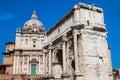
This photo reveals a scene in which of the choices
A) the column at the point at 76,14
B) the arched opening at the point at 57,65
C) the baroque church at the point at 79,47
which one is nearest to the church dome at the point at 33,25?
the baroque church at the point at 79,47

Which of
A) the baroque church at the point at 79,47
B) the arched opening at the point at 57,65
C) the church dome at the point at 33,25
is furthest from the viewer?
the church dome at the point at 33,25

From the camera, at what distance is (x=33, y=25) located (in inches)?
2095

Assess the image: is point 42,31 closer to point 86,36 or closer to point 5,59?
point 5,59

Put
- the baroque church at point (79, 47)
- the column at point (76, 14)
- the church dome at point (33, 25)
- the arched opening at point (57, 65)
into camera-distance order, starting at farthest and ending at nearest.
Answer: the church dome at point (33, 25) → the arched opening at point (57, 65) → the column at point (76, 14) → the baroque church at point (79, 47)

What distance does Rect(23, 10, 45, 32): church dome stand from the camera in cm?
5194

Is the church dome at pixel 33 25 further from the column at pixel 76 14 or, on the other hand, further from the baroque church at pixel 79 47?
the column at pixel 76 14

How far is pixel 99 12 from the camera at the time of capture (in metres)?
26.7

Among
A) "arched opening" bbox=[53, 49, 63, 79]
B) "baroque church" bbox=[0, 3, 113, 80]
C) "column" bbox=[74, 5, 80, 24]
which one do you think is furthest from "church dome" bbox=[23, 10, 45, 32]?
"column" bbox=[74, 5, 80, 24]

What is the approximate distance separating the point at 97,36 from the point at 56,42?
7106mm

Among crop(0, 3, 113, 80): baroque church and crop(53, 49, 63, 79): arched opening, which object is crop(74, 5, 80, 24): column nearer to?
crop(0, 3, 113, 80): baroque church

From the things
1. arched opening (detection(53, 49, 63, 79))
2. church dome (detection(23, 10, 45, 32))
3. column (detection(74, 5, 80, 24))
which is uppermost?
church dome (detection(23, 10, 45, 32))

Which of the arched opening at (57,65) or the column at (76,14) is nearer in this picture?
the column at (76,14)

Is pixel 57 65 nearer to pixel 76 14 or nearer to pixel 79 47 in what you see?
pixel 79 47

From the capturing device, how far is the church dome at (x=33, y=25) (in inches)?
2045
